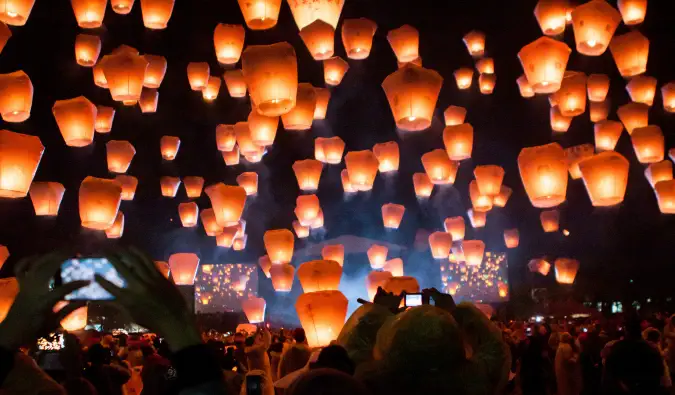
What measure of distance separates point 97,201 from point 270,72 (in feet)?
10.4

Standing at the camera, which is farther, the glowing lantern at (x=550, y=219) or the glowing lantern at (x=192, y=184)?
the glowing lantern at (x=550, y=219)

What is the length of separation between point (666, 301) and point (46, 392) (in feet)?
74.9

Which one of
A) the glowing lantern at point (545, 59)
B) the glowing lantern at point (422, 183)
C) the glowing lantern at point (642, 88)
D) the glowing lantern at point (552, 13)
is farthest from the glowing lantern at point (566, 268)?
the glowing lantern at point (545, 59)

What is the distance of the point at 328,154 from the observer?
1241 cm

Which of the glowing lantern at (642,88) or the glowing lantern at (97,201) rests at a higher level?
the glowing lantern at (642,88)

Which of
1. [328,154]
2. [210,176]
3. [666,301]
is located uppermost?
[210,176]

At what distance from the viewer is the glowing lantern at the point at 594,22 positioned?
7984 mm

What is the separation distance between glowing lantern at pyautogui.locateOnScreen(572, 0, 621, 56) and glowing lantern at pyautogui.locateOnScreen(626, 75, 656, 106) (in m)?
3.19

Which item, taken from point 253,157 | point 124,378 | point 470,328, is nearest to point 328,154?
point 253,157

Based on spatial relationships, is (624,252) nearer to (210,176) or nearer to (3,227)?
(210,176)

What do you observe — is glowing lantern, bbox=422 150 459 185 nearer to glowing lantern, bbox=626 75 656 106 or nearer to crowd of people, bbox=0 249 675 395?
glowing lantern, bbox=626 75 656 106

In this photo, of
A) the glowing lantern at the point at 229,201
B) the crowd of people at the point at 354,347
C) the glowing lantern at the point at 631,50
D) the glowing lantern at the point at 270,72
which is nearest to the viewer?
the crowd of people at the point at 354,347

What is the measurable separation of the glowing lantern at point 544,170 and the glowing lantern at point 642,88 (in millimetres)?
4212

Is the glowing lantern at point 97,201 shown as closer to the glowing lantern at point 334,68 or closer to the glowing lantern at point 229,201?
the glowing lantern at point 229,201
